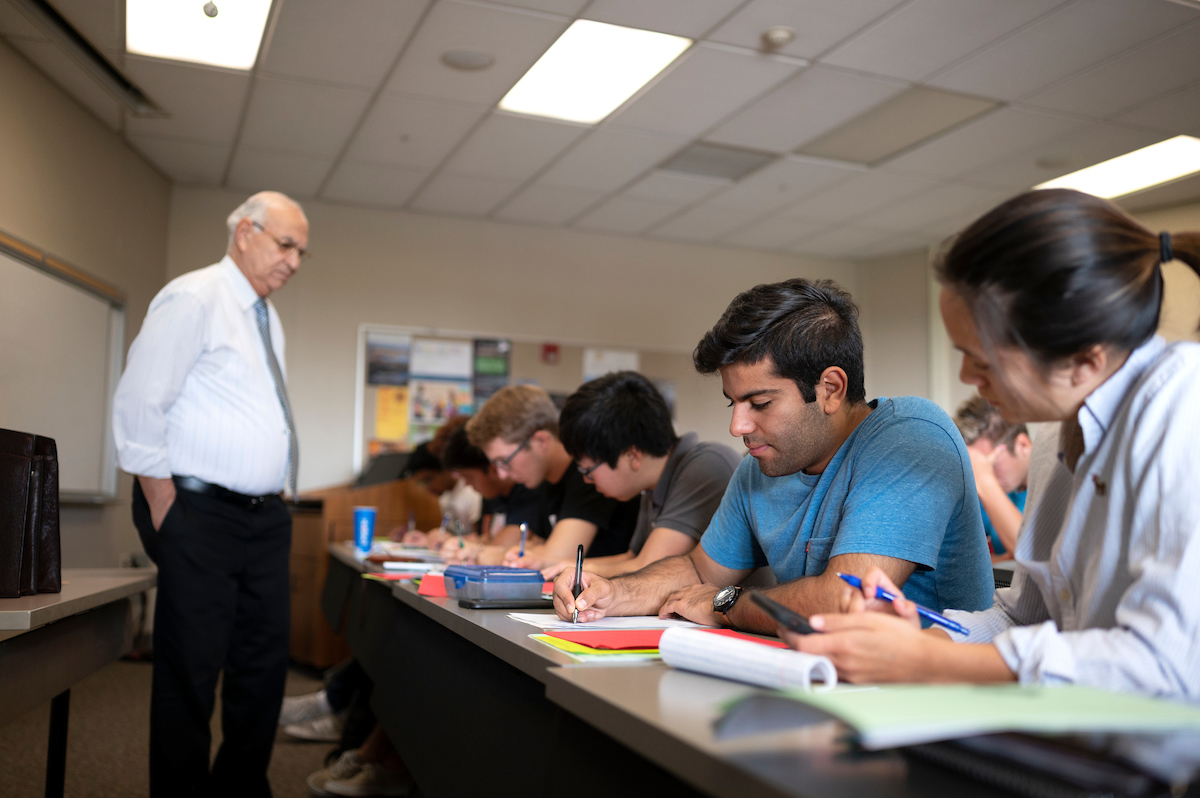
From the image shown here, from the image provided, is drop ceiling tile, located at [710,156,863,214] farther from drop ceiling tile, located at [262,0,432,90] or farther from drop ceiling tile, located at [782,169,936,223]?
drop ceiling tile, located at [262,0,432,90]

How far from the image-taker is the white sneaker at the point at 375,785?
256cm

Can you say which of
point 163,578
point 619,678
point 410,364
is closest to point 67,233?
point 410,364

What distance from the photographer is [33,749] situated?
3021 millimetres

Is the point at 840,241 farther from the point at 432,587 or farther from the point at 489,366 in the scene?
the point at 432,587

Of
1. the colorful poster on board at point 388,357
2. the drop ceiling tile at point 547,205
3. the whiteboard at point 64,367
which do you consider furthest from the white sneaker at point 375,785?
the drop ceiling tile at point 547,205

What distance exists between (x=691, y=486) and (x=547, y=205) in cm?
370

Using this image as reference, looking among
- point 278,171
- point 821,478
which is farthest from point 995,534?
point 278,171

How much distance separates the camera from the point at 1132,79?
3543 mm

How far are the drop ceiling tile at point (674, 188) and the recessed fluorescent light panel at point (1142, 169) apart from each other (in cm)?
177

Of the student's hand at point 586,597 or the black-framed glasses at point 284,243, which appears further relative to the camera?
the black-framed glasses at point 284,243

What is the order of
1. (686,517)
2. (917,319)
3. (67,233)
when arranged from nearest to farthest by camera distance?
(686,517) < (67,233) < (917,319)

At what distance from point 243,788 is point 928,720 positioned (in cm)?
218

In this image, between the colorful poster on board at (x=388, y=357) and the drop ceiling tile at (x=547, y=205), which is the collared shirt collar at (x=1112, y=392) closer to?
the drop ceiling tile at (x=547, y=205)

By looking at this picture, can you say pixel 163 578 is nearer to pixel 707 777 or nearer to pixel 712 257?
pixel 707 777
